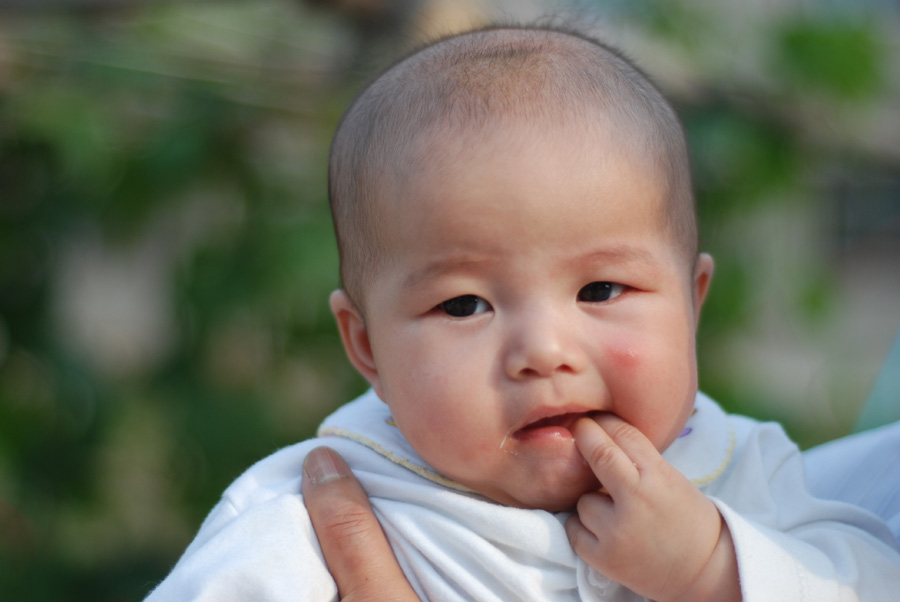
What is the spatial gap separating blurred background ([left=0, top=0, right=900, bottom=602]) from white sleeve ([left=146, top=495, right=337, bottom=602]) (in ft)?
5.62

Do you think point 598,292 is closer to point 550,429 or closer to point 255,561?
point 550,429

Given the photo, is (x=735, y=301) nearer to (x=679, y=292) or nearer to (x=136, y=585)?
(x=679, y=292)

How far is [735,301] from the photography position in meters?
3.26

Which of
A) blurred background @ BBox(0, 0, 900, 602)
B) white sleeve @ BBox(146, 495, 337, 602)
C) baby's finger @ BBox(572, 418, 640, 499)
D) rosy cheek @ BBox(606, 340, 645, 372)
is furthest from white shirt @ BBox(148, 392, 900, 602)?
blurred background @ BBox(0, 0, 900, 602)

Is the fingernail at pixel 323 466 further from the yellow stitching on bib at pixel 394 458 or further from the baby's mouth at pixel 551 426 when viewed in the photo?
the baby's mouth at pixel 551 426

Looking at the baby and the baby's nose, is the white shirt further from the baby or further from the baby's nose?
the baby's nose

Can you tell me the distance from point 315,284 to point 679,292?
1.87 metres

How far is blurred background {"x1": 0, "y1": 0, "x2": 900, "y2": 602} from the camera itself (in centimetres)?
301

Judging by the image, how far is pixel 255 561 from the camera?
117cm

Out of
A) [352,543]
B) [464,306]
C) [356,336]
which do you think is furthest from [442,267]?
[352,543]

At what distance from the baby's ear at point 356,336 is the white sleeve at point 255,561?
0.69 feet

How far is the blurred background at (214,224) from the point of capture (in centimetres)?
301

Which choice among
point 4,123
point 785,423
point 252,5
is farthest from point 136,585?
point 785,423

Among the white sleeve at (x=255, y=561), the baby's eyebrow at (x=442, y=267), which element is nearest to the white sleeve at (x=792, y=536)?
the baby's eyebrow at (x=442, y=267)
